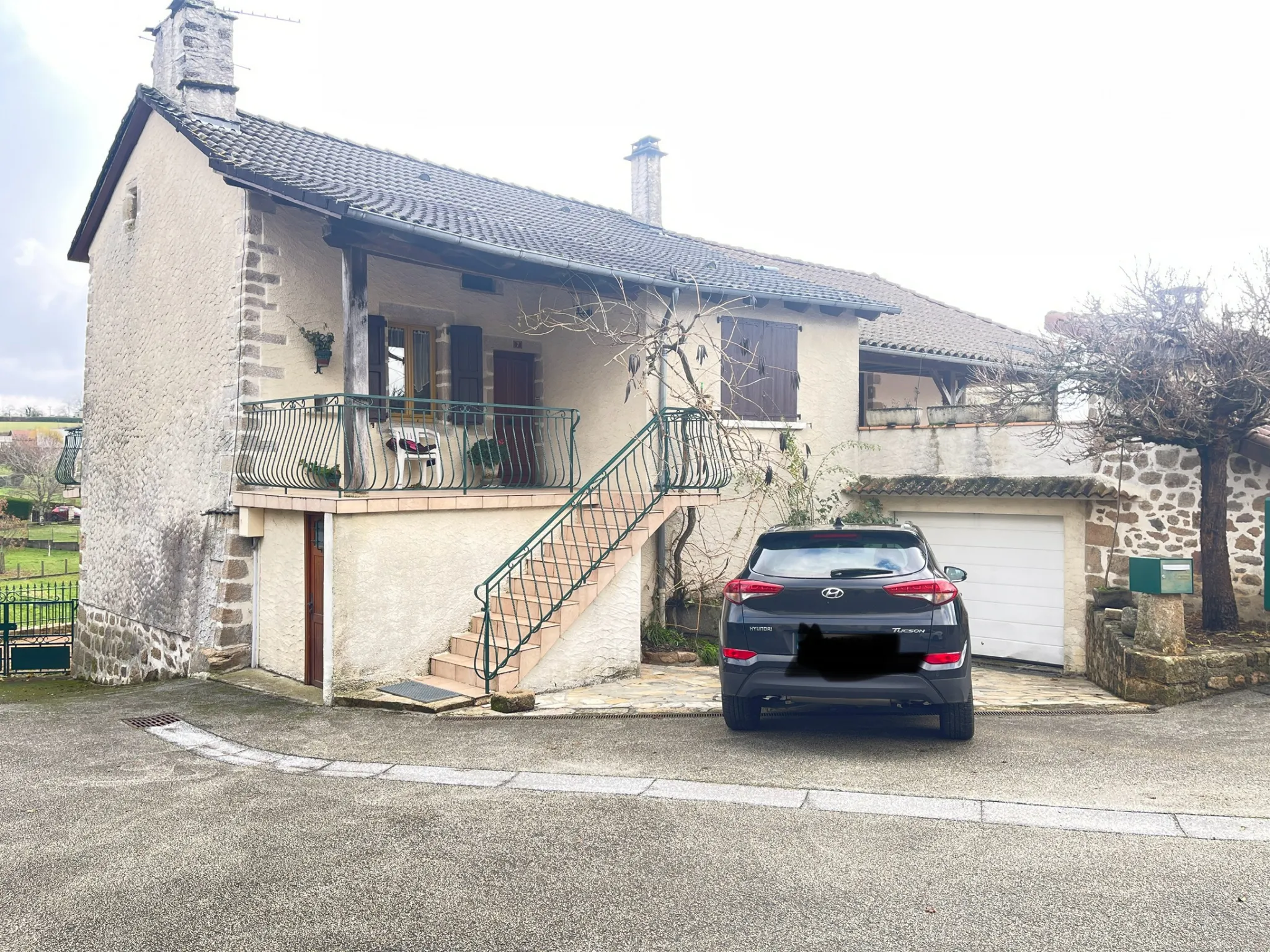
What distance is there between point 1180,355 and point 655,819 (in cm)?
710

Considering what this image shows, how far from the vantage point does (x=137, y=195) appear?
41.0ft

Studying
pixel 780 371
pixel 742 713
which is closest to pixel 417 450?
pixel 742 713

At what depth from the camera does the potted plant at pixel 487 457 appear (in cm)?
1112

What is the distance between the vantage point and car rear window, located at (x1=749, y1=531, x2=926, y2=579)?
20.5 feet

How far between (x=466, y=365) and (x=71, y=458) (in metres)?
6.94

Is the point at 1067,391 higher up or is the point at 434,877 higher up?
the point at 1067,391

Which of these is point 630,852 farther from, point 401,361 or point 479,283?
point 479,283

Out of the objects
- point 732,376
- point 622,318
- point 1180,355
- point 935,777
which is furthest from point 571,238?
point 935,777

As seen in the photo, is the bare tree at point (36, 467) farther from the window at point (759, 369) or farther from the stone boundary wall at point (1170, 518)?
the stone boundary wall at point (1170, 518)

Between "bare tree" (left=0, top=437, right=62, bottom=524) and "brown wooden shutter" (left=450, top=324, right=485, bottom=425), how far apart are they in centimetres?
2757

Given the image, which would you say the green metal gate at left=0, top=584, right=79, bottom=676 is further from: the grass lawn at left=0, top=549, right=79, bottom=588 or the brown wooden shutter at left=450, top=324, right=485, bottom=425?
the brown wooden shutter at left=450, top=324, right=485, bottom=425

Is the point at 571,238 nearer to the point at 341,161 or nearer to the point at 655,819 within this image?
the point at 341,161

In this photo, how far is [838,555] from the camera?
251 inches

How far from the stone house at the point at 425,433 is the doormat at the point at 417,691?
0.15 meters
